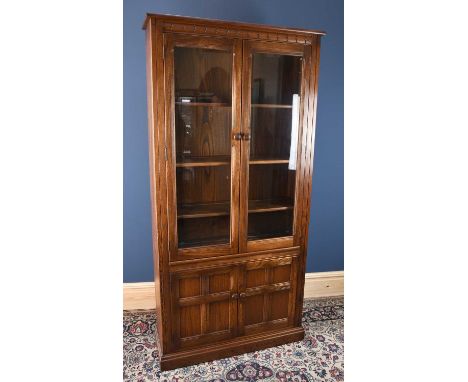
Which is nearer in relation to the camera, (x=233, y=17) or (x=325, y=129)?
(x=233, y=17)

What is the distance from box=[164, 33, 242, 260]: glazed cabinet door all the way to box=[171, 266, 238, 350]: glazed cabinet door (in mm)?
139

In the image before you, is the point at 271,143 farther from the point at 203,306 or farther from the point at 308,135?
the point at 203,306

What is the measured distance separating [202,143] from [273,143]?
0.43 metres

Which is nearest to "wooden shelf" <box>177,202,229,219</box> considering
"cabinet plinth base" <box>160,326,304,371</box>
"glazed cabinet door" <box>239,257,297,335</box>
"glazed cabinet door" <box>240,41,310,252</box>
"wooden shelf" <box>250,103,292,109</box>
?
"glazed cabinet door" <box>240,41,310,252</box>

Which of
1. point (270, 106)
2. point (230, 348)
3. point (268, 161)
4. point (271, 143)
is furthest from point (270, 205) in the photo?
point (230, 348)

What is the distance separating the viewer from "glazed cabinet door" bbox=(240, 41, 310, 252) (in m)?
1.88

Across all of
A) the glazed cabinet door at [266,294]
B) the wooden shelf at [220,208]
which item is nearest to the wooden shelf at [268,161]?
the wooden shelf at [220,208]

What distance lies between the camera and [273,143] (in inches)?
80.7

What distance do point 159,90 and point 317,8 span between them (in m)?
1.46

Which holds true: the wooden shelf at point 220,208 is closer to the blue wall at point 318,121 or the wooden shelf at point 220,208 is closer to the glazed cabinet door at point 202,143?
the glazed cabinet door at point 202,143
